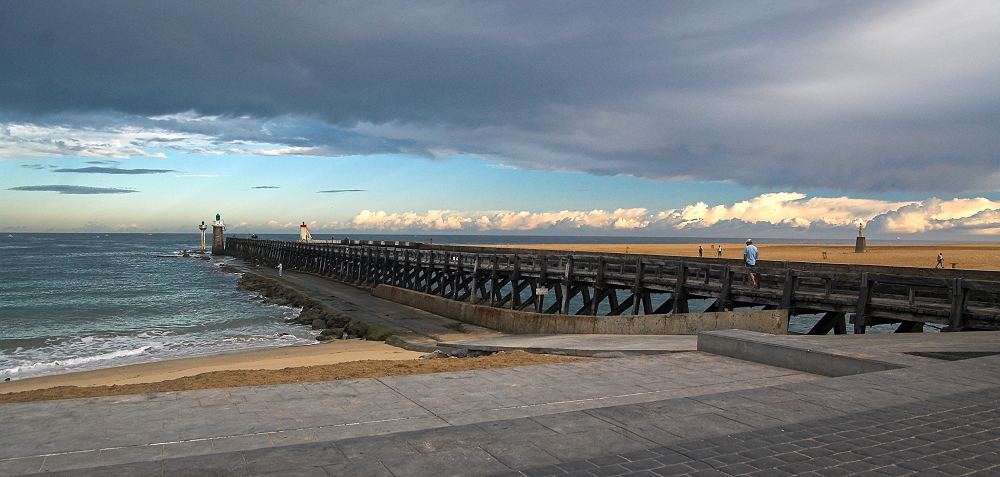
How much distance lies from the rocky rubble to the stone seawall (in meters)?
3.35

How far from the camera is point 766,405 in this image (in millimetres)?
6086

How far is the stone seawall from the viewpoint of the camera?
13.5 metres

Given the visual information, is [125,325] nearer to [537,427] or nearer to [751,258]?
[751,258]

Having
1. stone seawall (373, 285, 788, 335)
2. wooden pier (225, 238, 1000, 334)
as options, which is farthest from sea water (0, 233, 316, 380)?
wooden pier (225, 238, 1000, 334)

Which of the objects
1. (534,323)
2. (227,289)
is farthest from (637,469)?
(227,289)

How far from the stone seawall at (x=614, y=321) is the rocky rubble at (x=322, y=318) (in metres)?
3.35

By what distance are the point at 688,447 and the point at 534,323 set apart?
603 inches

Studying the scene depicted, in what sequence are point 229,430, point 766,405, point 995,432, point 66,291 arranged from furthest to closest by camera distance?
point 66,291 < point 766,405 < point 229,430 < point 995,432

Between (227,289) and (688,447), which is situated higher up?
(688,447)

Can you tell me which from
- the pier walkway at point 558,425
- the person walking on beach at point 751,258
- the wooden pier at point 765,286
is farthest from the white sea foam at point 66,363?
the person walking on beach at point 751,258

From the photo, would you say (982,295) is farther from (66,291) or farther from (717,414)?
(66,291)

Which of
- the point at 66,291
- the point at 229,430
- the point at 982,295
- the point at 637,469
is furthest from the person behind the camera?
the point at 66,291

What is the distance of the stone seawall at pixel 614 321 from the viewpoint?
530 inches

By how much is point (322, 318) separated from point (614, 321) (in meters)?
16.9
